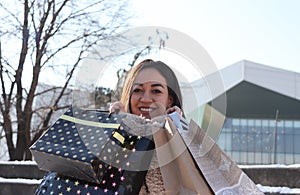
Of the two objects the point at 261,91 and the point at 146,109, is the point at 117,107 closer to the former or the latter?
the point at 146,109

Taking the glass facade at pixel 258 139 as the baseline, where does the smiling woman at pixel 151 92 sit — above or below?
above

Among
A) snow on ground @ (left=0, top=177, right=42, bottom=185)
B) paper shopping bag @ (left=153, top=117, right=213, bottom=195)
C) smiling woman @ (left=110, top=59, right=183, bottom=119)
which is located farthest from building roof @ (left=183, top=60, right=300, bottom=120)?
paper shopping bag @ (left=153, top=117, right=213, bottom=195)

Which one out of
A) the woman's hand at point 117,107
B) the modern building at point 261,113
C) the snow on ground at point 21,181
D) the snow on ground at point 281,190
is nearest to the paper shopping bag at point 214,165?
the woman's hand at point 117,107

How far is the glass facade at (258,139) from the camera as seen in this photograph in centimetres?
3081

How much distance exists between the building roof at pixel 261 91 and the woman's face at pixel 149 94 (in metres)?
28.9

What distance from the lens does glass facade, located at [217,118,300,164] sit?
30812mm

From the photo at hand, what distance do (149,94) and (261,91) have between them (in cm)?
3016

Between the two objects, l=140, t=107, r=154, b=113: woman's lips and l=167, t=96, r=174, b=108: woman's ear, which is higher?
l=167, t=96, r=174, b=108: woman's ear

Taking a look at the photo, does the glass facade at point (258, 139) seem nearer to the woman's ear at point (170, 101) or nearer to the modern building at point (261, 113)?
the modern building at point (261, 113)

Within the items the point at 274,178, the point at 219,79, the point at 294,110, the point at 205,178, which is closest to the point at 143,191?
the point at 205,178

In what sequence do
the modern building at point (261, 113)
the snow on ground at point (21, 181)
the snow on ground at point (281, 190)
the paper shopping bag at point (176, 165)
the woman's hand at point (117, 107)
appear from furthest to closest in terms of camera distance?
the modern building at point (261, 113) → the snow on ground at point (21, 181) → the snow on ground at point (281, 190) → the woman's hand at point (117, 107) → the paper shopping bag at point (176, 165)

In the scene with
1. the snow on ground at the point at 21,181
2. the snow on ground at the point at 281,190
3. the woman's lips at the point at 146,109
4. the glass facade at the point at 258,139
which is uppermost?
the woman's lips at the point at 146,109

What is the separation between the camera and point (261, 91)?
1204 inches

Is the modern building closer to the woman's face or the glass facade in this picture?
the glass facade
